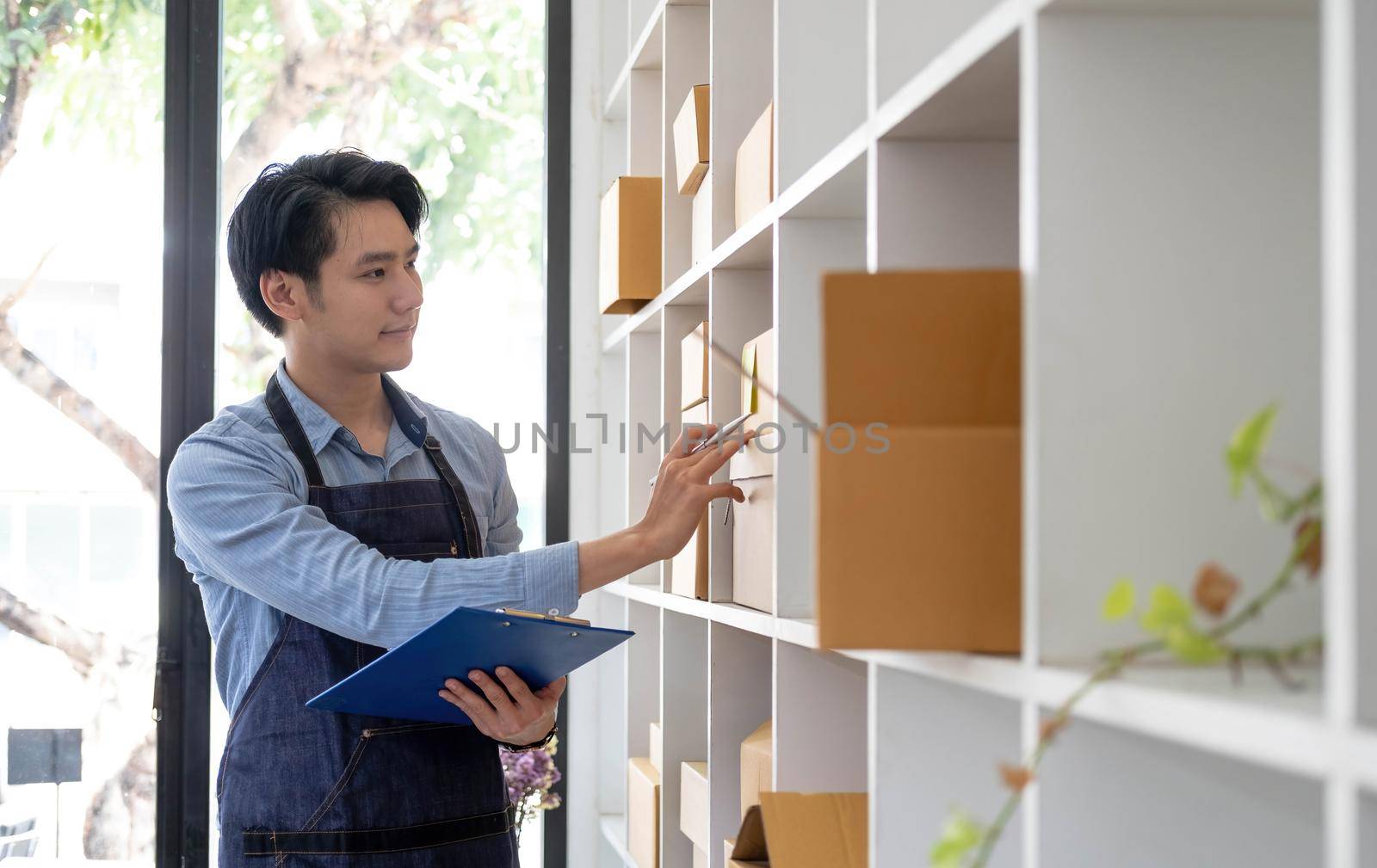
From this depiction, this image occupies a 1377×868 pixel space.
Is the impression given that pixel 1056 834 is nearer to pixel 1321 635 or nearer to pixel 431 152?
pixel 1321 635

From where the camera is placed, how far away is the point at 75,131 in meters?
2.81

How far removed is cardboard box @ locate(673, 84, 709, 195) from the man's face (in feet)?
1.57

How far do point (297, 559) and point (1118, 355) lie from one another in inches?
42.8

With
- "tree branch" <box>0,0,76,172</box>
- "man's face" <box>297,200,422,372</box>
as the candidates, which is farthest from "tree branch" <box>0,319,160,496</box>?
"man's face" <box>297,200,422,372</box>

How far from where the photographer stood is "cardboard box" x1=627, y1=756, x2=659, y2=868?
2.24 metres

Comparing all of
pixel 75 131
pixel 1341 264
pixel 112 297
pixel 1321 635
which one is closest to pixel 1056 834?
pixel 1321 635

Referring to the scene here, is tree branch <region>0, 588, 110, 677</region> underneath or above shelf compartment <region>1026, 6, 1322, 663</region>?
underneath

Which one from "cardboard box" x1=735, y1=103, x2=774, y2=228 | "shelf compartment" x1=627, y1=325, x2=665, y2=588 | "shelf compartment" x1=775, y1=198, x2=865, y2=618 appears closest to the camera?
"shelf compartment" x1=775, y1=198, x2=865, y2=618

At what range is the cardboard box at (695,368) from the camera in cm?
189

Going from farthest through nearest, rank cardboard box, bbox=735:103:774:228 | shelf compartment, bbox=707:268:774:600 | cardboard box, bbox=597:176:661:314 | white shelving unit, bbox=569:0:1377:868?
cardboard box, bbox=597:176:661:314
shelf compartment, bbox=707:268:774:600
cardboard box, bbox=735:103:774:228
white shelving unit, bbox=569:0:1377:868

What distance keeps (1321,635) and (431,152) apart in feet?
8.21

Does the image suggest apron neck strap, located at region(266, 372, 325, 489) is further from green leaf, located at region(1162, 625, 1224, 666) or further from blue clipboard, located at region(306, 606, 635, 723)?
green leaf, located at region(1162, 625, 1224, 666)

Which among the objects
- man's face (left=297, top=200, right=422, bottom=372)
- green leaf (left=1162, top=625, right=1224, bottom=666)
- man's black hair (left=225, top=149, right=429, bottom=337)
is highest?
man's black hair (left=225, top=149, right=429, bottom=337)

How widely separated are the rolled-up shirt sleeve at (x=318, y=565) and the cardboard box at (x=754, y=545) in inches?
9.0
